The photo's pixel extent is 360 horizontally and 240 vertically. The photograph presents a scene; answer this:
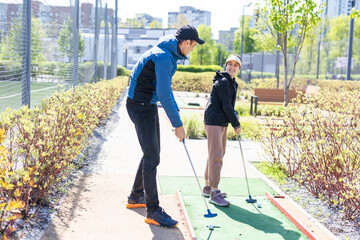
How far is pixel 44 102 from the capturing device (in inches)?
231

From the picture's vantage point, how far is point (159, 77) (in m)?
4.14

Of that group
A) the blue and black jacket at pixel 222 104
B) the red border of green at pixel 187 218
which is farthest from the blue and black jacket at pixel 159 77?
the red border of green at pixel 187 218

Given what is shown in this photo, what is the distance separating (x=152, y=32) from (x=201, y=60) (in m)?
47.9

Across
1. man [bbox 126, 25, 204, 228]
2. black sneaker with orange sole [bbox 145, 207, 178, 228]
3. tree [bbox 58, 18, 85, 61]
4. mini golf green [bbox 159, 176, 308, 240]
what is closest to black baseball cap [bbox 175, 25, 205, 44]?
man [bbox 126, 25, 204, 228]

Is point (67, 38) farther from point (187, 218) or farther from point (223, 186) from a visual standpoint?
point (187, 218)

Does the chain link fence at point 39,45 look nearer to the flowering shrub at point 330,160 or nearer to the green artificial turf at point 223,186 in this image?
the green artificial turf at point 223,186

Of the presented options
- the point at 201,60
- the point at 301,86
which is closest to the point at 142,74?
the point at 301,86

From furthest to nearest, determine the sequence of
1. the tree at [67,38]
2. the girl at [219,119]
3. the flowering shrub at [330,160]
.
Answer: the tree at [67,38] < the girl at [219,119] < the flowering shrub at [330,160]

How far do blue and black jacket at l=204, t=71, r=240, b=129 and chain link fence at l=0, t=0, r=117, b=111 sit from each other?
2.31 m

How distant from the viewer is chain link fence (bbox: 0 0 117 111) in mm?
5398

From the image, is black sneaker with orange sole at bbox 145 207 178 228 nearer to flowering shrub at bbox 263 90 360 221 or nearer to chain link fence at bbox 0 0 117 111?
flowering shrub at bbox 263 90 360 221

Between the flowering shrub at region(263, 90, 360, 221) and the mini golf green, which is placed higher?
the flowering shrub at region(263, 90, 360, 221)

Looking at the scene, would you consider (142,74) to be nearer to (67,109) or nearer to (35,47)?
(67,109)

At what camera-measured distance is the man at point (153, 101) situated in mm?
4238
